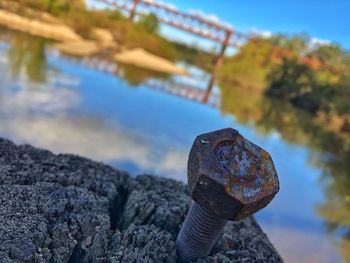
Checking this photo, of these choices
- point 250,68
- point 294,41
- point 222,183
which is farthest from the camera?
point 294,41

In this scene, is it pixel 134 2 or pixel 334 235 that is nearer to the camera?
pixel 334 235

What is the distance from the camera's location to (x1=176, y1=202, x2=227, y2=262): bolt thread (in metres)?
1.73

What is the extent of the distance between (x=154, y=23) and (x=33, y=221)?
38378 mm

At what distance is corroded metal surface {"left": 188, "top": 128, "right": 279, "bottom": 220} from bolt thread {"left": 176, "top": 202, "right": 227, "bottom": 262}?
3.8 inches

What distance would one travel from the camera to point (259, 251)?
2119 mm

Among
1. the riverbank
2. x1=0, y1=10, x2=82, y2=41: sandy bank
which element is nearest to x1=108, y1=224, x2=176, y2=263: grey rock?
the riverbank

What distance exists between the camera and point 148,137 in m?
6.82

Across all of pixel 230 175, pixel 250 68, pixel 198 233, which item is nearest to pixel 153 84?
pixel 198 233

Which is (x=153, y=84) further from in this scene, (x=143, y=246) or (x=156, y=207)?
(x=143, y=246)

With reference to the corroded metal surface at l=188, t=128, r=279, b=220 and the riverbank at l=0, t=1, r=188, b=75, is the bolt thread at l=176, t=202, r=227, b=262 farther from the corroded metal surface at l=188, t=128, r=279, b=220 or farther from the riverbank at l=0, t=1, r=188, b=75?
the riverbank at l=0, t=1, r=188, b=75

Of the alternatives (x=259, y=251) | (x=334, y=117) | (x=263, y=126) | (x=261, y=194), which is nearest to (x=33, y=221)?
(x=261, y=194)

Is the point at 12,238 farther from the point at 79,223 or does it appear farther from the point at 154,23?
the point at 154,23

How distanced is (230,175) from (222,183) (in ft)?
0.22

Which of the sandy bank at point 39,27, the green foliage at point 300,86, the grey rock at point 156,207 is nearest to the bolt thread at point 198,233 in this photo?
the grey rock at point 156,207
